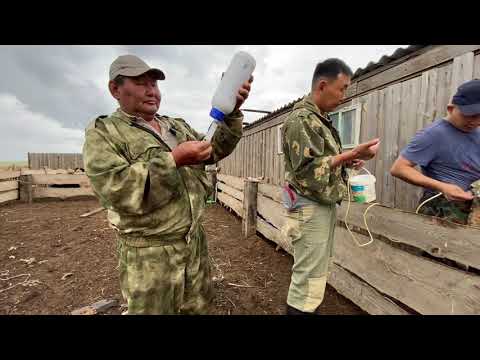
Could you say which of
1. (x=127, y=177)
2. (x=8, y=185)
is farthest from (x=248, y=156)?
(x=8, y=185)

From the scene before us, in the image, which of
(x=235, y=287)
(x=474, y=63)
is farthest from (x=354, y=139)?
(x=235, y=287)

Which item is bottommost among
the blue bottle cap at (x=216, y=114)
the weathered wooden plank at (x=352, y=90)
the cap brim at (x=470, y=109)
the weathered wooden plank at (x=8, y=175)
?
the weathered wooden plank at (x=8, y=175)

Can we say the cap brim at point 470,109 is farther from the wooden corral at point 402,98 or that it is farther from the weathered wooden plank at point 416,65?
the weathered wooden plank at point 416,65

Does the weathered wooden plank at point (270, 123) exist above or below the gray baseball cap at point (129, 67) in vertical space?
above

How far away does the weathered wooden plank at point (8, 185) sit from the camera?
9.52 metres

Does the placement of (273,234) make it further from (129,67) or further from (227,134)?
(129,67)

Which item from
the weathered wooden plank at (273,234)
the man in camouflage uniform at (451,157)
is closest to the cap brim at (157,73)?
the man in camouflage uniform at (451,157)

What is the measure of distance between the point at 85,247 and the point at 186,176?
483 centimetres

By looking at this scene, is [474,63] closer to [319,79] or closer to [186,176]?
[319,79]

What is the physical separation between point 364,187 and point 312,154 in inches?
26.1

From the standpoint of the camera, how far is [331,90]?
2107 mm

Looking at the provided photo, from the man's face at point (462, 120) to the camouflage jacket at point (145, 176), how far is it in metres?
1.66

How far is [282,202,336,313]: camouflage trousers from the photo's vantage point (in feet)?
6.88

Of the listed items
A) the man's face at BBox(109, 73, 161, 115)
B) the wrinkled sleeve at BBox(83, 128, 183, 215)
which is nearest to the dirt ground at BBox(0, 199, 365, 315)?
the wrinkled sleeve at BBox(83, 128, 183, 215)
